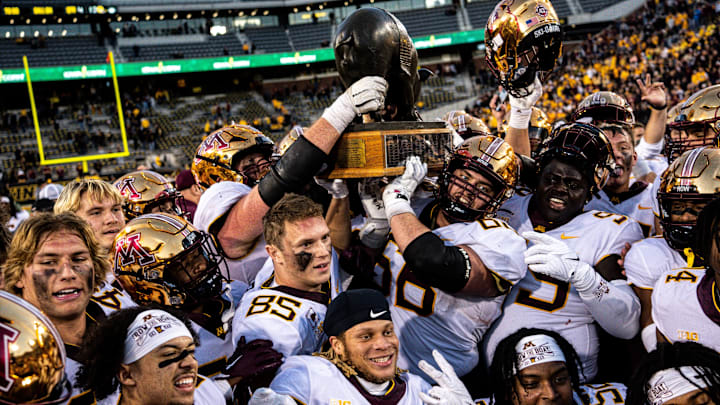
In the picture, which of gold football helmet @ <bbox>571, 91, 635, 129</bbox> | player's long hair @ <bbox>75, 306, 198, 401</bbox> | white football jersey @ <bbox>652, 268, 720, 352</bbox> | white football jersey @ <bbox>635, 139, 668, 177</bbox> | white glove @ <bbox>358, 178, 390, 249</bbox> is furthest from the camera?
white football jersey @ <bbox>635, 139, 668, 177</bbox>

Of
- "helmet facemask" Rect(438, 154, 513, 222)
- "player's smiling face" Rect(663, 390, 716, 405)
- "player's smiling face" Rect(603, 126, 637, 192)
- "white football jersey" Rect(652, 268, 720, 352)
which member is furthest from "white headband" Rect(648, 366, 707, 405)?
"player's smiling face" Rect(603, 126, 637, 192)

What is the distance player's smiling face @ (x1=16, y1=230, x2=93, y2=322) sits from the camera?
7.16 feet

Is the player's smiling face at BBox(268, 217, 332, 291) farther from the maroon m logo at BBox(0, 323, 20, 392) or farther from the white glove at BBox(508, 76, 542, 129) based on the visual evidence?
the white glove at BBox(508, 76, 542, 129)

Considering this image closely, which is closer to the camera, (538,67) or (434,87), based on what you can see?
(538,67)

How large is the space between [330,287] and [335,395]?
74cm

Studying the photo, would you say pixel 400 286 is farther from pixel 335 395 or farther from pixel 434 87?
pixel 434 87

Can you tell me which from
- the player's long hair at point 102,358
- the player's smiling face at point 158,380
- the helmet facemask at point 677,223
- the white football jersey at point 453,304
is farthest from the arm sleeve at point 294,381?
the helmet facemask at point 677,223

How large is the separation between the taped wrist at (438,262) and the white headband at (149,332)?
1.01m

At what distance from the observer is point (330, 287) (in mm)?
2916

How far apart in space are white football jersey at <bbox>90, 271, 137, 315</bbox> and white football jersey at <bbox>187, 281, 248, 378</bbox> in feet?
1.03

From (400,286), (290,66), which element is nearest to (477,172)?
(400,286)

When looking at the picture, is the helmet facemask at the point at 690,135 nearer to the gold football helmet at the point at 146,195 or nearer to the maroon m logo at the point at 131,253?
the maroon m logo at the point at 131,253

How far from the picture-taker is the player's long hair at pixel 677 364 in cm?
191

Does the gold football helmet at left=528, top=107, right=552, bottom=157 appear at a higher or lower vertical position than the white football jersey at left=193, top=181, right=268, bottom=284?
higher
